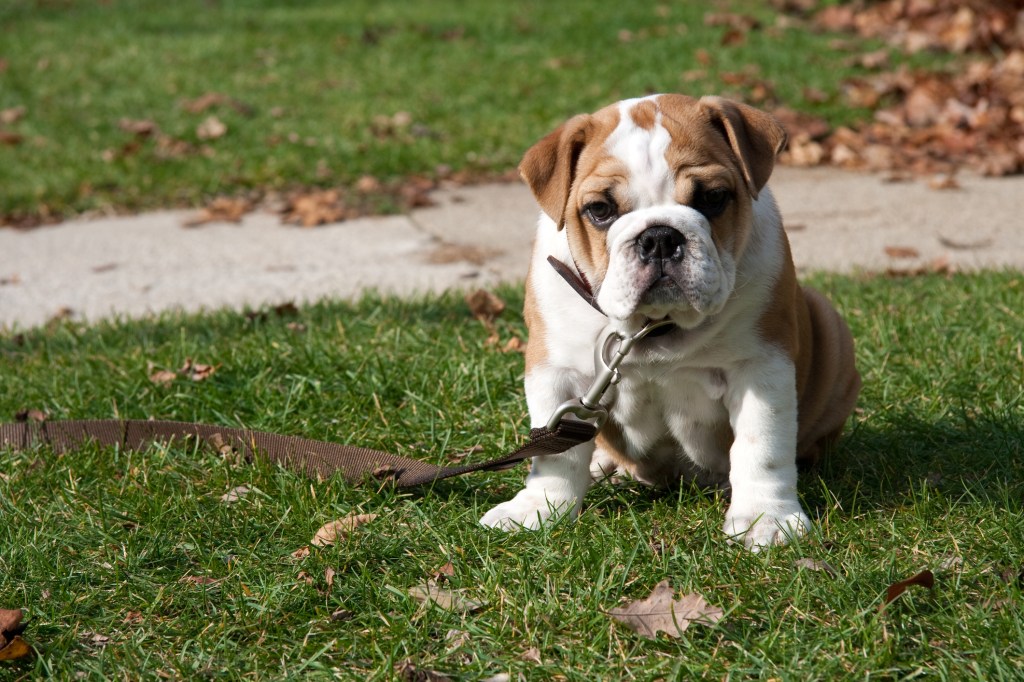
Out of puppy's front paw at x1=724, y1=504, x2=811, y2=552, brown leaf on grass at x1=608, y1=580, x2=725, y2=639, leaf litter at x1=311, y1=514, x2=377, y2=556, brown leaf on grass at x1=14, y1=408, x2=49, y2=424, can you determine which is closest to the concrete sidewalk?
brown leaf on grass at x1=14, y1=408, x2=49, y2=424

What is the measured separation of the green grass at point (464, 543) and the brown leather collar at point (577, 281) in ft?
2.11

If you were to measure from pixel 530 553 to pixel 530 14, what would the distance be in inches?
405

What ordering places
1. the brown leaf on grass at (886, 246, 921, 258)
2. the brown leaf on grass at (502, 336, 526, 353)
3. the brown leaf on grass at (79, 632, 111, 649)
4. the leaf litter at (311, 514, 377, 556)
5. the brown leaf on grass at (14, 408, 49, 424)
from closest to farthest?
the brown leaf on grass at (79, 632, 111, 649) < the leaf litter at (311, 514, 377, 556) < the brown leaf on grass at (14, 408, 49, 424) < the brown leaf on grass at (502, 336, 526, 353) < the brown leaf on grass at (886, 246, 921, 258)

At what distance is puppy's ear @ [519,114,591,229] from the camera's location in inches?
127

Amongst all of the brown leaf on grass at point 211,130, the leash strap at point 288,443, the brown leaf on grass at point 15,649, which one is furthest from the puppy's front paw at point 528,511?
the brown leaf on grass at point 211,130

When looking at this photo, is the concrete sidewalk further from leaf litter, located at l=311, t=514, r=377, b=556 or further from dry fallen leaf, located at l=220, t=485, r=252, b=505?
leaf litter, located at l=311, t=514, r=377, b=556

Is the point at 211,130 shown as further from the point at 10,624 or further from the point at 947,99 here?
the point at 10,624

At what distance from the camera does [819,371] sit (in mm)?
3635

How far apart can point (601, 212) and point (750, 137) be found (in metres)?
0.48

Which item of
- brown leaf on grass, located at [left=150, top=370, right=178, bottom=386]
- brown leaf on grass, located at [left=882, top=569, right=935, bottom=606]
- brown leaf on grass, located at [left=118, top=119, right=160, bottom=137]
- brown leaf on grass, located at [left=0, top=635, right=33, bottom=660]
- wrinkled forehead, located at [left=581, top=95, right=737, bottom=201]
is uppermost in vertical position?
wrinkled forehead, located at [left=581, top=95, right=737, bottom=201]

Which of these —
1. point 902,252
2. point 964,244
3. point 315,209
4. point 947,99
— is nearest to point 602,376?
point 902,252

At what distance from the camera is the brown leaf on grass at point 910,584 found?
2.73m

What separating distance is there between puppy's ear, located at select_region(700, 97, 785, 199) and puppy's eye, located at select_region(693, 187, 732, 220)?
108mm

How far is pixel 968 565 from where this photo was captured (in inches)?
114
